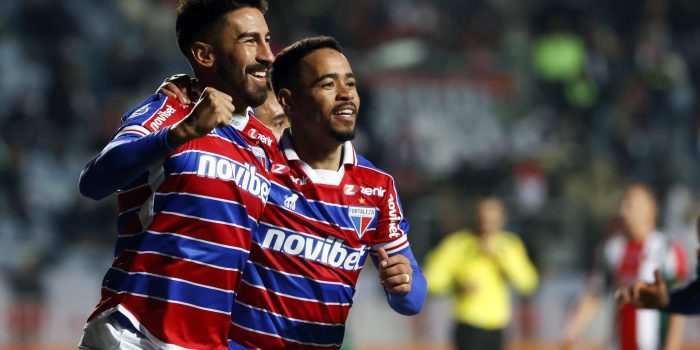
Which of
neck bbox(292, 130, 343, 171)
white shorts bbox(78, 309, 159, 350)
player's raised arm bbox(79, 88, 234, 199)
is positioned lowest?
white shorts bbox(78, 309, 159, 350)

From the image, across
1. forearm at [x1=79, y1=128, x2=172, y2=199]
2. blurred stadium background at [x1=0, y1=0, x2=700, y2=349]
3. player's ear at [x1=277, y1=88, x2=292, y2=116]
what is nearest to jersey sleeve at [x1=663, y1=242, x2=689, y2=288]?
player's ear at [x1=277, y1=88, x2=292, y2=116]

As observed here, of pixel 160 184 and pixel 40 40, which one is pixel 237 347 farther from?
pixel 40 40

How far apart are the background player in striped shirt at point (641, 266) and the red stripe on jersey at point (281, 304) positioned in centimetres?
402

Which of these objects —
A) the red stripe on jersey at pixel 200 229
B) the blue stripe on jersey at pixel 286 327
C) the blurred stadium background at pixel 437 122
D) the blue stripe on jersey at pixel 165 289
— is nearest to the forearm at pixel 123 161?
the red stripe on jersey at pixel 200 229

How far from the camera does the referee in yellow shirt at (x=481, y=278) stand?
9.16 m

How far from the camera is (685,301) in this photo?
4.95 m

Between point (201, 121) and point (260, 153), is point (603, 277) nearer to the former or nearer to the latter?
point (260, 153)

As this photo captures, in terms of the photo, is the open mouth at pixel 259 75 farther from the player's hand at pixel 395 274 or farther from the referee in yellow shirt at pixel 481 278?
the referee in yellow shirt at pixel 481 278

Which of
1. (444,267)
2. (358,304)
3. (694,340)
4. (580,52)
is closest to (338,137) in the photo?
(444,267)

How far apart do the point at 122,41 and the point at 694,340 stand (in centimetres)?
866

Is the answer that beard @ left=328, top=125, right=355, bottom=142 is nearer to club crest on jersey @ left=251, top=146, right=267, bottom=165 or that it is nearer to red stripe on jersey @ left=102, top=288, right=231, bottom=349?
club crest on jersey @ left=251, top=146, right=267, bottom=165

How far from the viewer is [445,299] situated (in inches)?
560

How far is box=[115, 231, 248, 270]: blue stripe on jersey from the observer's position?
349cm

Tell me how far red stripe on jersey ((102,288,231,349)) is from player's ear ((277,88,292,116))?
1103mm
